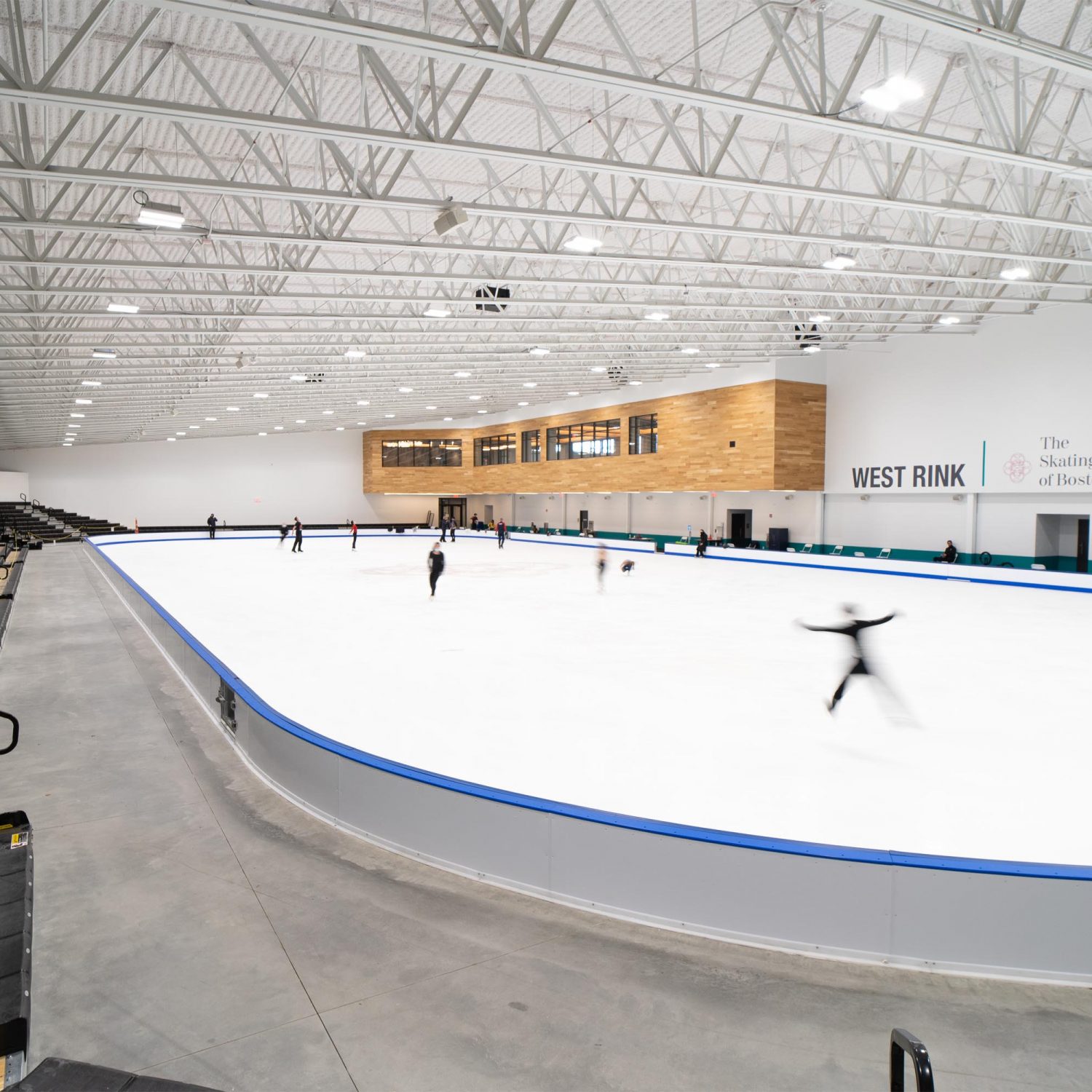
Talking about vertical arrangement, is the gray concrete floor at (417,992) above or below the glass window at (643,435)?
below

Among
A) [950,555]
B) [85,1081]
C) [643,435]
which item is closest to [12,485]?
[643,435]

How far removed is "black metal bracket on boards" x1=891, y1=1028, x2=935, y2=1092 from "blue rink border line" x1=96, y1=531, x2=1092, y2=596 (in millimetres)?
15720

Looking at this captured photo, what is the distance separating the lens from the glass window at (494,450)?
43500mm

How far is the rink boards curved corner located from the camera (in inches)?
133

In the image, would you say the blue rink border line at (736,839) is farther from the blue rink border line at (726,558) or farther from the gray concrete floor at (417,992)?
the blue rink border line at (726,558)

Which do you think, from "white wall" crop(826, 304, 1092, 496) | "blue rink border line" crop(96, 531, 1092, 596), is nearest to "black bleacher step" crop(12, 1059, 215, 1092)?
"blue rink border line" crop(96, 531, 1092, 596)

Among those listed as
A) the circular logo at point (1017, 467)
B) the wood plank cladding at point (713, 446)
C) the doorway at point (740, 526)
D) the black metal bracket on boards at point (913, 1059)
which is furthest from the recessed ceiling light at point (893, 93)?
the doorway at point (740, 526)

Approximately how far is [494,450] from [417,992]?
42.7m

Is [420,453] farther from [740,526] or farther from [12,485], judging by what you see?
[740,526]

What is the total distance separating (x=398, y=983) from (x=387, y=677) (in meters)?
6.02

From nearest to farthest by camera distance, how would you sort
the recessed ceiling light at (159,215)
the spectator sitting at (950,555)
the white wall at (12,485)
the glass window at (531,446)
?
the recessed ceiling light at (159,215) < the spectator sitting at (950,555) < the glass window at (531,446) < the white wall at (12,485)

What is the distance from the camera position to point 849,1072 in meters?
2.75

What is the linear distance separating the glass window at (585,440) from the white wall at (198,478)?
1685 centimetres

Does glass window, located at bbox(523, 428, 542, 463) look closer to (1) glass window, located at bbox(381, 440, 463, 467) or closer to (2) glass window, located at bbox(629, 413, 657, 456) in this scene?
(1) glass window, located at bbox(381, 440, 463, 467)
